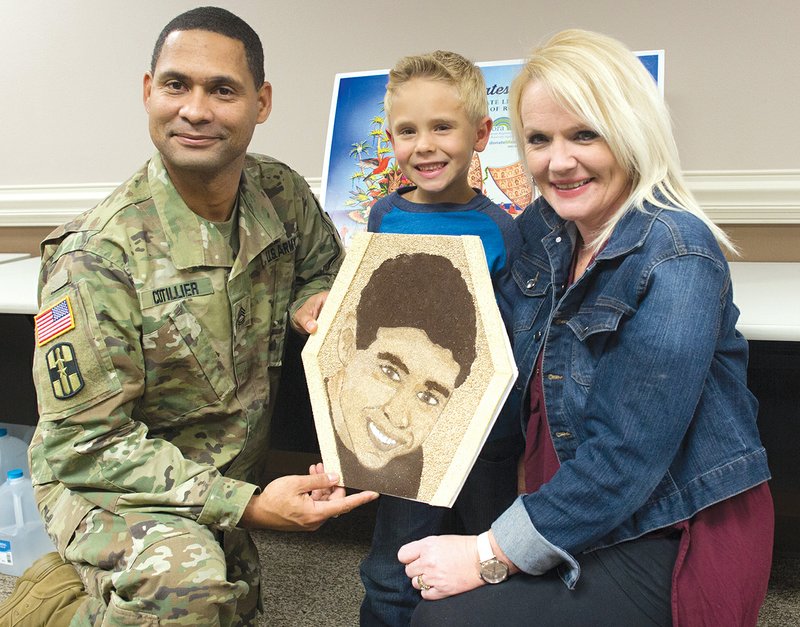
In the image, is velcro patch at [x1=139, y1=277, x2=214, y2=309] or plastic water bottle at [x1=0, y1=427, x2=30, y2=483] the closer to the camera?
velcro patch at [x1=139, y1=277, x2=214, y2=309]

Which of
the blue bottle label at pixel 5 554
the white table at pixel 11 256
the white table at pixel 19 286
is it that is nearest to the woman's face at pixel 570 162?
the white table at pixel 19 286

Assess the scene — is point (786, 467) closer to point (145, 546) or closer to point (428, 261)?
point (428, 261)

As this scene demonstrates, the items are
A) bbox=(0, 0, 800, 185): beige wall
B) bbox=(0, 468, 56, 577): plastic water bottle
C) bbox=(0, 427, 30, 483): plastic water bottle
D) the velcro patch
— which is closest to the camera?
the velcro patch

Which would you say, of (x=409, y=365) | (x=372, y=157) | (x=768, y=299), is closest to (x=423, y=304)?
(x=409, y=365)

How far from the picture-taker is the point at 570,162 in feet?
3.82

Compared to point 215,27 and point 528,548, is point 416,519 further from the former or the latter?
point 215,27

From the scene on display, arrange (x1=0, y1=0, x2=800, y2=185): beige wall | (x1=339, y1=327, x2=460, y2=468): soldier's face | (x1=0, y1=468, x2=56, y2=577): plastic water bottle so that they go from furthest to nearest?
(x1=0, y1=468, x2=56, y2=577): plastic water bottle
(x1=0, y1=0, x2=800, y2=185): beige wall
(x1=339, y1=327, x2=460, y2=468): soldier's face

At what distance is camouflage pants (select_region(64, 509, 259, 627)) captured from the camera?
4.09 feet

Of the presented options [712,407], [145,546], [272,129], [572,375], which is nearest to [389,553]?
[145,546]

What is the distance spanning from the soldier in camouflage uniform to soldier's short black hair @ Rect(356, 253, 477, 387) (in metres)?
0.13

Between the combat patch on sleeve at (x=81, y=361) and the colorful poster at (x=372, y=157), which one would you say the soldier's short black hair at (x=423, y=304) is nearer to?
the combat patch on sleeve at (x=81, y=361)

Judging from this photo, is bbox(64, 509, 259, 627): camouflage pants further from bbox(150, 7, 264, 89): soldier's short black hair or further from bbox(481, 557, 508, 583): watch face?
bbox(150, 7, 264, 89): soldier's short black hair

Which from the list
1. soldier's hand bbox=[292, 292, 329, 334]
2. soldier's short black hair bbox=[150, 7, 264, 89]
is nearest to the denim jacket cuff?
soldier's hand bbox=[292, 292, 329, 334]

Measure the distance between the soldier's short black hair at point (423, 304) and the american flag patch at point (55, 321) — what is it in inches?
19.7
